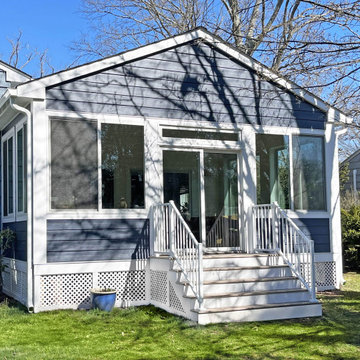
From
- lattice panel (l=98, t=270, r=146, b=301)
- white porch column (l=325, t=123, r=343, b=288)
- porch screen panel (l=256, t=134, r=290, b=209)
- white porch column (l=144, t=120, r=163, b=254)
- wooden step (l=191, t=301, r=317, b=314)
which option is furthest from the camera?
white porch column (l=325, t=123, r=343, b=288)

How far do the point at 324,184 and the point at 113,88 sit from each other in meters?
4.50

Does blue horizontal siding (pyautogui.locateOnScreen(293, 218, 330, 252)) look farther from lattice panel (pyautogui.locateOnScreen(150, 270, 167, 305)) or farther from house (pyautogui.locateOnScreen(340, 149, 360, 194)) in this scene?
house (pyautogui.locateOnScreen(340, 149, 360, 194))

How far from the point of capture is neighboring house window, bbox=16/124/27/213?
852 centimetres

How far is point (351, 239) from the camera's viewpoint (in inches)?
514

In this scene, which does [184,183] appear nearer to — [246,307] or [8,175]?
[246,307]

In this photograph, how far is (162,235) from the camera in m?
8.38

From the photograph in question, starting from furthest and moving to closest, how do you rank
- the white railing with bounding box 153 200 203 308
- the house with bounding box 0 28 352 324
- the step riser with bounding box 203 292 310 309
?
the house with bounding box 0 28 352 324 → the step riser with bounding box 203 292 310 309 → the white railing with bounding box 153 200 203 308

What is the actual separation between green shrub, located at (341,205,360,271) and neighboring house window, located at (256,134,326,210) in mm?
3405

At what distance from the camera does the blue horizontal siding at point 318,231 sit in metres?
9.77

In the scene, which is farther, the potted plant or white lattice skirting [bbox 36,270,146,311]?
white lattice skirting [bbox 36,270,146,311]

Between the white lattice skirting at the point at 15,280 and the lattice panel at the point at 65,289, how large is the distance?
1.90 feet

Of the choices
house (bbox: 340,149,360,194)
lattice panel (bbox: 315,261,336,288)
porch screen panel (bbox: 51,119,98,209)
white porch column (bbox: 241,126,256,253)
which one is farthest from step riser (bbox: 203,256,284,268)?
house (bbox: 340,149,360,194)

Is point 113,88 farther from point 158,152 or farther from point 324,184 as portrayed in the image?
point 324,184

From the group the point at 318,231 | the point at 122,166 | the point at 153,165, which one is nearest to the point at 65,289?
the point at 122,166
